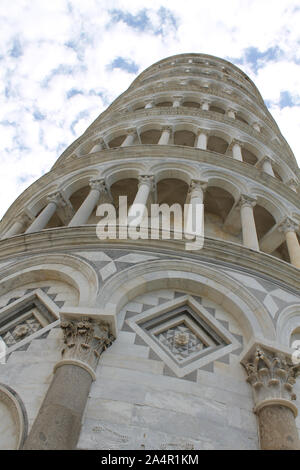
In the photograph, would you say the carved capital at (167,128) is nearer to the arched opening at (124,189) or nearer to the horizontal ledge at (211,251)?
the arched opening at (124,189)

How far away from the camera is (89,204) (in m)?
10.6

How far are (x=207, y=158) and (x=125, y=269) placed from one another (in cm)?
626

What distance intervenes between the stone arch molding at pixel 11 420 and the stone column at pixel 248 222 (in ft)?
19.1

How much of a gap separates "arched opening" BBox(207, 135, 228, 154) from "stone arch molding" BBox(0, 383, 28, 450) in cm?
1325

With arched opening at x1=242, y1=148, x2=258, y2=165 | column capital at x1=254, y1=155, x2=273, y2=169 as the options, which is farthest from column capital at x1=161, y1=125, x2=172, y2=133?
column capital at x1=254, y1=155, x2=273, y2=169

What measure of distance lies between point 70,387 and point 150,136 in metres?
13.5

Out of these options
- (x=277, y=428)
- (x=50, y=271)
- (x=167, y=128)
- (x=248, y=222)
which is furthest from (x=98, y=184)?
(x=277, y=428)

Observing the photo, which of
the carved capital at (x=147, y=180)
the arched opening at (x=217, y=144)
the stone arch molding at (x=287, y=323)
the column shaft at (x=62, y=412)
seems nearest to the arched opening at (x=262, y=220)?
the carved capital at (x=147, y=180)

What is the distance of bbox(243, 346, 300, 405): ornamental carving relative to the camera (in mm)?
5332

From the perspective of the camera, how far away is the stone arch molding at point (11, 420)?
15.5ft

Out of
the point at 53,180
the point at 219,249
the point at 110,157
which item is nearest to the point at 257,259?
the point at 219,249

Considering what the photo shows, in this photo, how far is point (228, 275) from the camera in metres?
7.39

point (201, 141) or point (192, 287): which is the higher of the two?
point (201, 141)

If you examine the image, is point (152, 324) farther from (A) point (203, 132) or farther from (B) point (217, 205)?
(A) point (203, 132)
